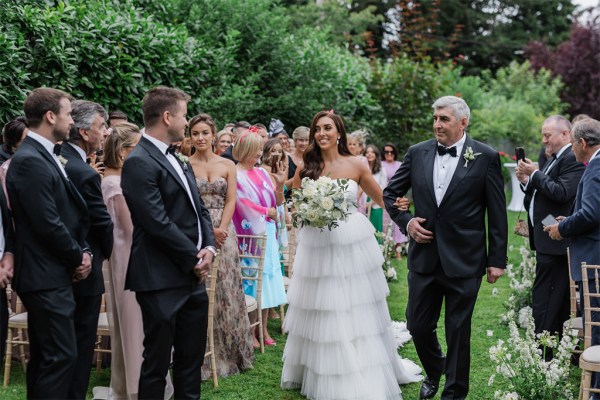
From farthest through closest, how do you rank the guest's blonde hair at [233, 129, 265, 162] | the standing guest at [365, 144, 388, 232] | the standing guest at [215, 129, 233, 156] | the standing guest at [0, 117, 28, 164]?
the standing guest at [365, 144, 388, 232], the standing guest at [215, 129, 233, 156], the guest's blonde hair at [233, 129, 265, 162], the standing guest at [0, 117, 28, 164]

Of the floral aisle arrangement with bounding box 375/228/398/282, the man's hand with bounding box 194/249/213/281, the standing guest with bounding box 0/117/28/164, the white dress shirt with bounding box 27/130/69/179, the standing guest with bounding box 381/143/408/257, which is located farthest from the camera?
the standing guest with bounding box 381/143/408/257

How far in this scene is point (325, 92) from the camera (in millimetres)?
13844

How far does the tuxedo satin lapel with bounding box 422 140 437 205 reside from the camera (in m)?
5.40

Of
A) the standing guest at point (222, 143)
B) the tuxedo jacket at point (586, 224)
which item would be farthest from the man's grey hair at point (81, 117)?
the standing guest at point (222, 143)

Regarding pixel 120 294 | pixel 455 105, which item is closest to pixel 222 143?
pixel 120 294

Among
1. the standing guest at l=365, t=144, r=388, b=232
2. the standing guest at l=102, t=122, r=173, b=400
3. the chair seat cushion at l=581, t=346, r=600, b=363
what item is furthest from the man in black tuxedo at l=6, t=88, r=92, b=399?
the standing guest at l=365, t=144, r=388, b=232

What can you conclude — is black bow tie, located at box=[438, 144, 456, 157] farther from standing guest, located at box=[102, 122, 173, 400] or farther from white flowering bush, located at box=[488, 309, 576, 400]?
standing guest, located at box=[102, 122, 173, 400]

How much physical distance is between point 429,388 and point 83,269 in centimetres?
297

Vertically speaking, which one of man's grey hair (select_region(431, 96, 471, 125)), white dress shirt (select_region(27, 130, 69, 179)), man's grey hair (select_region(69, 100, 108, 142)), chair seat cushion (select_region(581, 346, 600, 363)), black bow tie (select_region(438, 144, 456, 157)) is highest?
man's grey hair (select_region(431, 96, 471, 125))

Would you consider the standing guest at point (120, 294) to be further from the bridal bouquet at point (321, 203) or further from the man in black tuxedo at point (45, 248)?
the bridal bouquet at point (321, 203)

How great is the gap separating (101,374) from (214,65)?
603 centimetres

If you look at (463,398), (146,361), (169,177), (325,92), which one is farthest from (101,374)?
(325,92)

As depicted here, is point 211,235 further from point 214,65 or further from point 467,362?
point 214,65

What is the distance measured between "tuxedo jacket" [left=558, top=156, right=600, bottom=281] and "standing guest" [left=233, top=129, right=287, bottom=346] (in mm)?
3084
